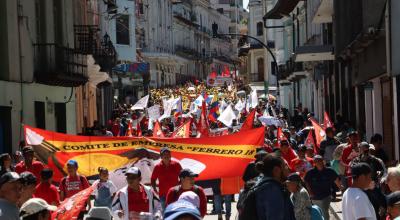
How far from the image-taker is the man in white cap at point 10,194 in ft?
24.1

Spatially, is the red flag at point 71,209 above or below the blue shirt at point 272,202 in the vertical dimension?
below

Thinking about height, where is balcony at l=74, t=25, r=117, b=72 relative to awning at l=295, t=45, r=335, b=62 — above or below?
above

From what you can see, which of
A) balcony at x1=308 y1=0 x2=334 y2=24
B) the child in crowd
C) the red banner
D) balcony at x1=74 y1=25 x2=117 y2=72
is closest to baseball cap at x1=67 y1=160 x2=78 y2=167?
the child in crowd

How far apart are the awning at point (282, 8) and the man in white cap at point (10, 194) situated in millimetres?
38844

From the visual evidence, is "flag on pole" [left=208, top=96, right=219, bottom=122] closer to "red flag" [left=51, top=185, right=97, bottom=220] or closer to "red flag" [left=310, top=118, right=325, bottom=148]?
"red flag" [left=310, top=118, right=325, bottom=148]

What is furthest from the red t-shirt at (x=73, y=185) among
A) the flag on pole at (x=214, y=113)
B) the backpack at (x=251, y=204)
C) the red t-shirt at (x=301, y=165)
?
the flag on pole at (x=214, y=113)

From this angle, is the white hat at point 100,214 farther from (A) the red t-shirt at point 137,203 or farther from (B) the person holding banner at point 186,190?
(B) the person holding banner at point 186,190

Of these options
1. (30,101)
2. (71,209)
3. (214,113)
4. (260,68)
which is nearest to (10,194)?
(71,209)

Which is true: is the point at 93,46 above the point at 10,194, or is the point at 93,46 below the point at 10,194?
above

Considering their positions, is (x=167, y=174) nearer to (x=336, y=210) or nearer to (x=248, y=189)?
(x=336, y=210)

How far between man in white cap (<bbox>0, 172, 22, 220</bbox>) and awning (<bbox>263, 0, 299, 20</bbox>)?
1529 inches

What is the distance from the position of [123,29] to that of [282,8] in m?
8.48

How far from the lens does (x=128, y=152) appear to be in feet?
44.6

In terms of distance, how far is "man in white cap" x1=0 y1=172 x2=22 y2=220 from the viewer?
736 cm
